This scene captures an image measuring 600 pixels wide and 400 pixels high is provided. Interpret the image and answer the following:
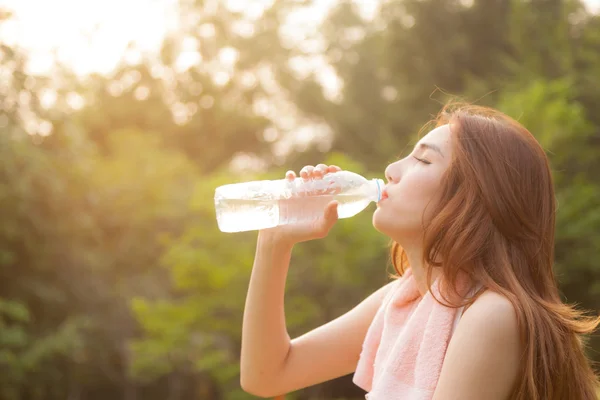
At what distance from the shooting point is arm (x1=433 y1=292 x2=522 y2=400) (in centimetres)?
132

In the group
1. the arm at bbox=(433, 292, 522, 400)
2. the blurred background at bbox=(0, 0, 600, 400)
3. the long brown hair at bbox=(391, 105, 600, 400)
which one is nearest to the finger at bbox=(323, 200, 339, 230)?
the long brown hair at bbox=(391, 105, 600, 400)

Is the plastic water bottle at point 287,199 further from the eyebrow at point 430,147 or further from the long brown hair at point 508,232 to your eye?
the long brown hair at point 508,232

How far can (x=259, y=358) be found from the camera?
1769 mm

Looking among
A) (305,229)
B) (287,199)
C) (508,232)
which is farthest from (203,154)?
(508,232)

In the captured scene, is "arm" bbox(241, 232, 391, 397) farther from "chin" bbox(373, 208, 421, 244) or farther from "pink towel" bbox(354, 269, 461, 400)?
"chin" bbox(373, 208, 421, 244)

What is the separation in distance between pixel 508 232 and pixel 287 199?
0.68 metres

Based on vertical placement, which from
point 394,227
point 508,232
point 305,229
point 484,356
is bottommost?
point 484,356

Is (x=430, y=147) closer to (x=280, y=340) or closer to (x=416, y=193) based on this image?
(x=416, y=193)

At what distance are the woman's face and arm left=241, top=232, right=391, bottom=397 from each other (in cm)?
29

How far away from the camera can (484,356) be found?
1.32 metres

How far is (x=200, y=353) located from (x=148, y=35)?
14.2 meters

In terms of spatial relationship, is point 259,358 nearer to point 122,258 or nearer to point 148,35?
point 122,258

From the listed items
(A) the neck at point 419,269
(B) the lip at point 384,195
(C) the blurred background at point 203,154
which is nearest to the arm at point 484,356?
(A) the neck at point 419,269

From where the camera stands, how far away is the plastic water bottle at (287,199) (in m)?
1.95
